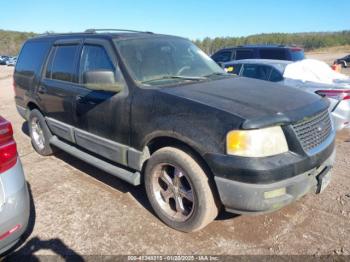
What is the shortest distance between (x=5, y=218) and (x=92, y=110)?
1745 millimetres

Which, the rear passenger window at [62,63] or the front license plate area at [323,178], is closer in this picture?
the front license plate area at [323,178]

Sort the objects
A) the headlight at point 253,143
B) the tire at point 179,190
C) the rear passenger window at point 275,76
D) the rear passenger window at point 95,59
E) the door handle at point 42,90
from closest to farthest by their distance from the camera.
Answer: the headlight at point 253,143
the tire at point 179,190
the rear passenger window at point 95,59
the door handle at point 42,90
the rear passenger window at point 275,76

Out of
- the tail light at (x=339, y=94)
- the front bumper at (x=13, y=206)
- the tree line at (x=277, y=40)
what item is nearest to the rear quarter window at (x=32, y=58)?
the front bumper at (x=13, y=206)

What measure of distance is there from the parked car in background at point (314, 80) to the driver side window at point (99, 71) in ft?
12.6

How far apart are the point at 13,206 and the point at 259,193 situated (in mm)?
2024

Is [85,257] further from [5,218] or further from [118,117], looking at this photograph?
[118,117]

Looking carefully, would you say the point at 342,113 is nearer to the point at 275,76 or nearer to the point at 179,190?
the point at 275,76

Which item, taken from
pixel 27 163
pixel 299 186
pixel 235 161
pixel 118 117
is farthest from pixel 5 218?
pixel 27 163

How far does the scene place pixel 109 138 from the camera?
375cm

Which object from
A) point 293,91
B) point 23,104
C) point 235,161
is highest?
point 293,91

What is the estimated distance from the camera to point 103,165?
3.93m

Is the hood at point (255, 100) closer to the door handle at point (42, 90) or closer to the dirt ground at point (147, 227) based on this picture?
the dirt ground at point (147, 227)

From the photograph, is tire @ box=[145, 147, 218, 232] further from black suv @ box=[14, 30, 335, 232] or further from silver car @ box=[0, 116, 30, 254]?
silver car @ box=[0, 116, 30, 254]

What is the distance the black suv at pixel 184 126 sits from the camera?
263 centimetres
